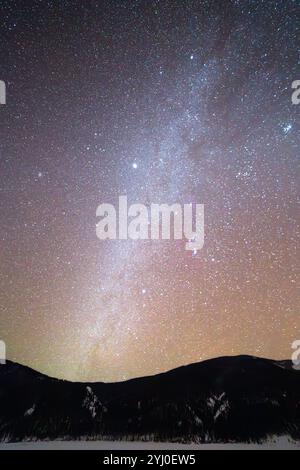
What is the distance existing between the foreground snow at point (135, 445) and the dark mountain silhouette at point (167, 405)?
104 centimetres

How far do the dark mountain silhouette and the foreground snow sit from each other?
1044 mm

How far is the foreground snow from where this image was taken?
46.0 meters

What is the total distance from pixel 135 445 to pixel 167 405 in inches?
347

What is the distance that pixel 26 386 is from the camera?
6588cm

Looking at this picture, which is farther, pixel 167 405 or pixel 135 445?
pixel 167 405

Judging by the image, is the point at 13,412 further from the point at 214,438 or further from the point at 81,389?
the point at 214,438

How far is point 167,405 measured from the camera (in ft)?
192

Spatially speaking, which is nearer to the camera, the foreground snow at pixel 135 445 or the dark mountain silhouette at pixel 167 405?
the foreground snow at pixel 135 445

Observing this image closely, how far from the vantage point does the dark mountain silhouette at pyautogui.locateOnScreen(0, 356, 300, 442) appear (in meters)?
51.3

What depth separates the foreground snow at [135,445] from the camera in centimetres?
4600

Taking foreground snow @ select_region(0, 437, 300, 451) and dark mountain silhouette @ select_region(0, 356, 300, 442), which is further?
dark mountain silhouette @ select_region(0, 356, 300, 442)
